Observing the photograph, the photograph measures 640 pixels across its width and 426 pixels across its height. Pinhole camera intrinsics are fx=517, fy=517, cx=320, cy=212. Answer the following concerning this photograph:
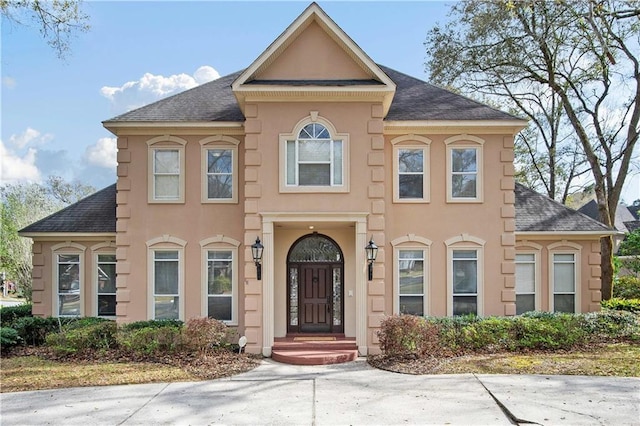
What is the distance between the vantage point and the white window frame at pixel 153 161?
14898 millimetres

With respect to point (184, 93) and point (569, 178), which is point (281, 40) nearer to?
point (184, 93)

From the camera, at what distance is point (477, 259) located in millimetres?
14766

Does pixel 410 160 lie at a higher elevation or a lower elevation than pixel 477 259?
higher

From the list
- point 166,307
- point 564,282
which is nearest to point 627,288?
point 564,282

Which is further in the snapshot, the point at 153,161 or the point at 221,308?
the point at 153,161

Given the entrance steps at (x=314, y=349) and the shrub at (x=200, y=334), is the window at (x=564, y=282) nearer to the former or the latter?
the entrance steps at (x=314, y=349)

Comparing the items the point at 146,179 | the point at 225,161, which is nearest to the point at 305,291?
the point at 225,161

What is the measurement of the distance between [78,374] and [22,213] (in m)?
29.8

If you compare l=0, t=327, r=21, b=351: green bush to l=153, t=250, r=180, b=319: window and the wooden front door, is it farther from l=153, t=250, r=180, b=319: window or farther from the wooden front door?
the wooden front door

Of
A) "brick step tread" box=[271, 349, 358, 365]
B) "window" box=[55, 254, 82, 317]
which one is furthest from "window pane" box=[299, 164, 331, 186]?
"window" box=[55, 254, 82, 317]

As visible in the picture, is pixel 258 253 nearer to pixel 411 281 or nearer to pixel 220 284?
pixel 220 284

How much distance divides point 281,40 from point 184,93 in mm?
4652

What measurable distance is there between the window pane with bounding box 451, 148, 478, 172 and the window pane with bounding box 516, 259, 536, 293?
12.3 feet

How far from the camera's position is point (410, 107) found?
15.5m
